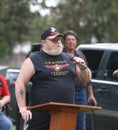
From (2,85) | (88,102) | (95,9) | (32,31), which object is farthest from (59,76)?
(32,31)

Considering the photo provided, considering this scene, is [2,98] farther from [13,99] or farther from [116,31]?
[116,31]

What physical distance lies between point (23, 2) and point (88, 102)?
288 inches

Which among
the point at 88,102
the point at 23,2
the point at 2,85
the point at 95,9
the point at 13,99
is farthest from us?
the point at 95,9

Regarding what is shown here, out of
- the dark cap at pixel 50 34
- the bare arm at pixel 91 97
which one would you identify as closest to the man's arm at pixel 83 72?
the dark cap at pixel 50 34

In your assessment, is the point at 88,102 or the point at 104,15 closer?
the point at 88,102

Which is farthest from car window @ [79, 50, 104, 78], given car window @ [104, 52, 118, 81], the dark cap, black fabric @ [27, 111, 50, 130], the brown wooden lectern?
the brown wooden lectern

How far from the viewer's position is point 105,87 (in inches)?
356

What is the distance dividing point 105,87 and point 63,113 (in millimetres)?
3012

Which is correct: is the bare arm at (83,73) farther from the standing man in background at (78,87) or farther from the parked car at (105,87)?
the parked car at (105,87)

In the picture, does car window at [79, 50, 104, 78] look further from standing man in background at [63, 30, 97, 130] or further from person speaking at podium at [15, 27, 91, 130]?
person speaking at podium at [15, 27, 91, 130]

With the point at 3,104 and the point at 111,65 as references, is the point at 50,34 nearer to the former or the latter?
the point at 3,104

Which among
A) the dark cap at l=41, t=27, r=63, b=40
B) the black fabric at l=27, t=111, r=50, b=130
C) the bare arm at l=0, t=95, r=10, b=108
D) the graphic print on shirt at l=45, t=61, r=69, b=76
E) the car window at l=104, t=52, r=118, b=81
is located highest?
the dark cap at l=41, t=27, r=63, b=40

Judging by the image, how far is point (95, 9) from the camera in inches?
1286

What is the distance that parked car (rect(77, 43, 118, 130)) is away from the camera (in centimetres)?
887
